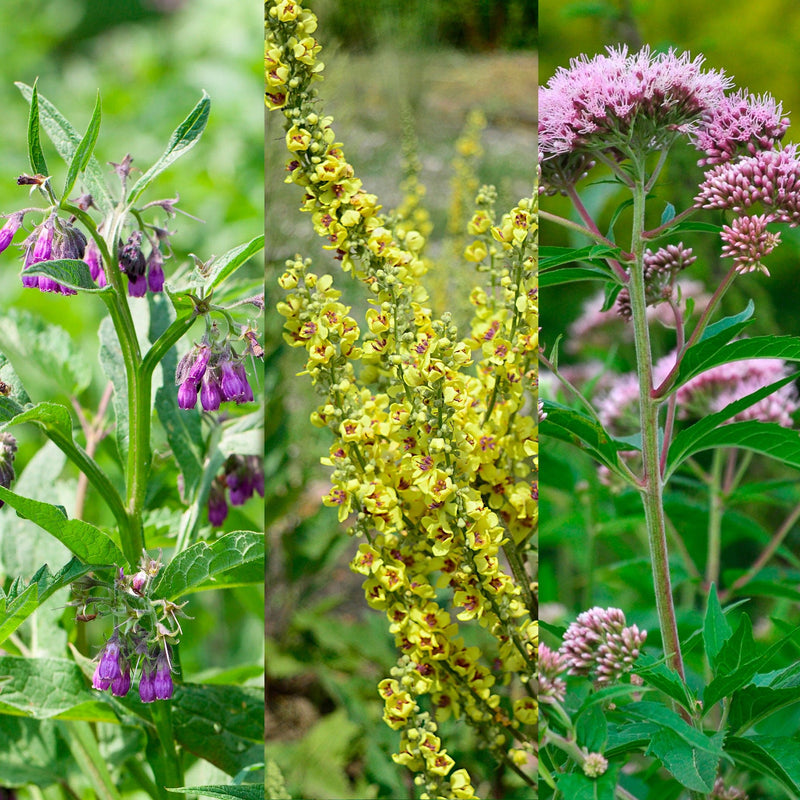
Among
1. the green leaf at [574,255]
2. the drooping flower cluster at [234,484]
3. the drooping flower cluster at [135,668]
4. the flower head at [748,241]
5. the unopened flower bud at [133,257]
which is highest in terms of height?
the flower head at [748,241]

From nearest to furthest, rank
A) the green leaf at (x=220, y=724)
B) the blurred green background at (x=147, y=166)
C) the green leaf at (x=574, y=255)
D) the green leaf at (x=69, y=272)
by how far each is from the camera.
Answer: the green leaf at (x=69, y=272) < the green leaf at (x=574, y=255) < the green leaf at (x=220, y=724) < the blurred green background at (x=147, y=166)

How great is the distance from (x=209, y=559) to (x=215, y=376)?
147mm

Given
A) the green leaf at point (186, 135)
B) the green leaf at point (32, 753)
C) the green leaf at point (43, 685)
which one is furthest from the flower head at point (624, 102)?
the green leaf at point (32, 753)

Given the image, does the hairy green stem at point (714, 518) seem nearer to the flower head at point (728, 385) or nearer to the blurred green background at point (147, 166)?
the flower head at point (728, 385)

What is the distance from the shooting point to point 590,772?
72cm

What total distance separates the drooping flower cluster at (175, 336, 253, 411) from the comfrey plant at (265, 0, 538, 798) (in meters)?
0.06

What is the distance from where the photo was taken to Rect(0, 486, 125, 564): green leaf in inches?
26.9

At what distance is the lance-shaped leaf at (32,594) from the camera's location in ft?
2.29

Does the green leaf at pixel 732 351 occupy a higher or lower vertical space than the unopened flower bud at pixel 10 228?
lower

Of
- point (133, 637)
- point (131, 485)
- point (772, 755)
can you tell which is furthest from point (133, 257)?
point (772, 755)

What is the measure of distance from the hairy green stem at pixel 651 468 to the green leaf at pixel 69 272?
43 cm

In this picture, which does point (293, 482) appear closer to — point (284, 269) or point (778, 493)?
point (284, 269)

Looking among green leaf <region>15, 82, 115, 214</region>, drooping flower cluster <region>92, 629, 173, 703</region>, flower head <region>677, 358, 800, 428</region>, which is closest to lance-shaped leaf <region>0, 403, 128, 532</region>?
drooping flower cluster <region>92, 629, 173, 703</region>

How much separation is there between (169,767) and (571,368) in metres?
0.73
